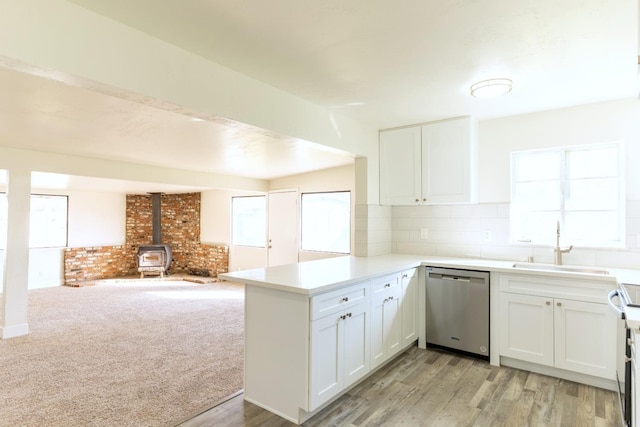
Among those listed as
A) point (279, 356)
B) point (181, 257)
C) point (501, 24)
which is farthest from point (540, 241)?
point (181, 257)

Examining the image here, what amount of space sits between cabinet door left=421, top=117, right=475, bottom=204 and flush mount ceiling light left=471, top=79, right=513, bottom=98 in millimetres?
792

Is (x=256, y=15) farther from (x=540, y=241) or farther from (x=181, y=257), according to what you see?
(x=181, y=257)

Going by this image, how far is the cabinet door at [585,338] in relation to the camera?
8.02ft

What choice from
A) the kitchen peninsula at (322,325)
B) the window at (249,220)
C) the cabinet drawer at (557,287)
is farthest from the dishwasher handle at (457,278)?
the window at (249,220)

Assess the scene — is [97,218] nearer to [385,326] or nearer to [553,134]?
[385,326]

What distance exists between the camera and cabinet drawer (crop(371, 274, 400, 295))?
8.61 feet

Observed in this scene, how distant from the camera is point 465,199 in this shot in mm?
3338

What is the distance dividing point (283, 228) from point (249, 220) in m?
1.18

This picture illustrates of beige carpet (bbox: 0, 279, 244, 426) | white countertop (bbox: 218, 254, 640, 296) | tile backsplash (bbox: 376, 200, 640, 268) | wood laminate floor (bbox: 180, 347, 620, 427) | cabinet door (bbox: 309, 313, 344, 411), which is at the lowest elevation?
beige carpet (bbox: 0, 279, 244, 426)

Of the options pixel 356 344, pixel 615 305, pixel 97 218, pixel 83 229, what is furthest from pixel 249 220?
pixel 615 305

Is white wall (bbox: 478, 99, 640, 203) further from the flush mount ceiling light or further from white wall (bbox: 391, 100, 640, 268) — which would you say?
the flush mount ceiling light

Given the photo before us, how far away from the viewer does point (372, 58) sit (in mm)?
2102

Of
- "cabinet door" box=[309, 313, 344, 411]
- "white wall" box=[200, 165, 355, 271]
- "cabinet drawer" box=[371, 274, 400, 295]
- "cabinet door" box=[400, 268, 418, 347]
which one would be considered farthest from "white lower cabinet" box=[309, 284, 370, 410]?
"white wall" box=[200, 165, 355, 271]

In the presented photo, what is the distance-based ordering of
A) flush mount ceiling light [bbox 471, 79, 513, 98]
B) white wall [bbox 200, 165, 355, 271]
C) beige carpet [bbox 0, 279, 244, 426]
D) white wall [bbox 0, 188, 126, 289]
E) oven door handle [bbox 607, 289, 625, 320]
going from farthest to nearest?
white wall [bbox 0, 188, 126, 289], white wall [bbox 200, 165, 355, 271], flush mount ceiling light [bbox 471, 79, 513, 98], beige carpet [bbox 0, 279, 244, 426], oven door handle [bbox 607, 289, 625, 320]
